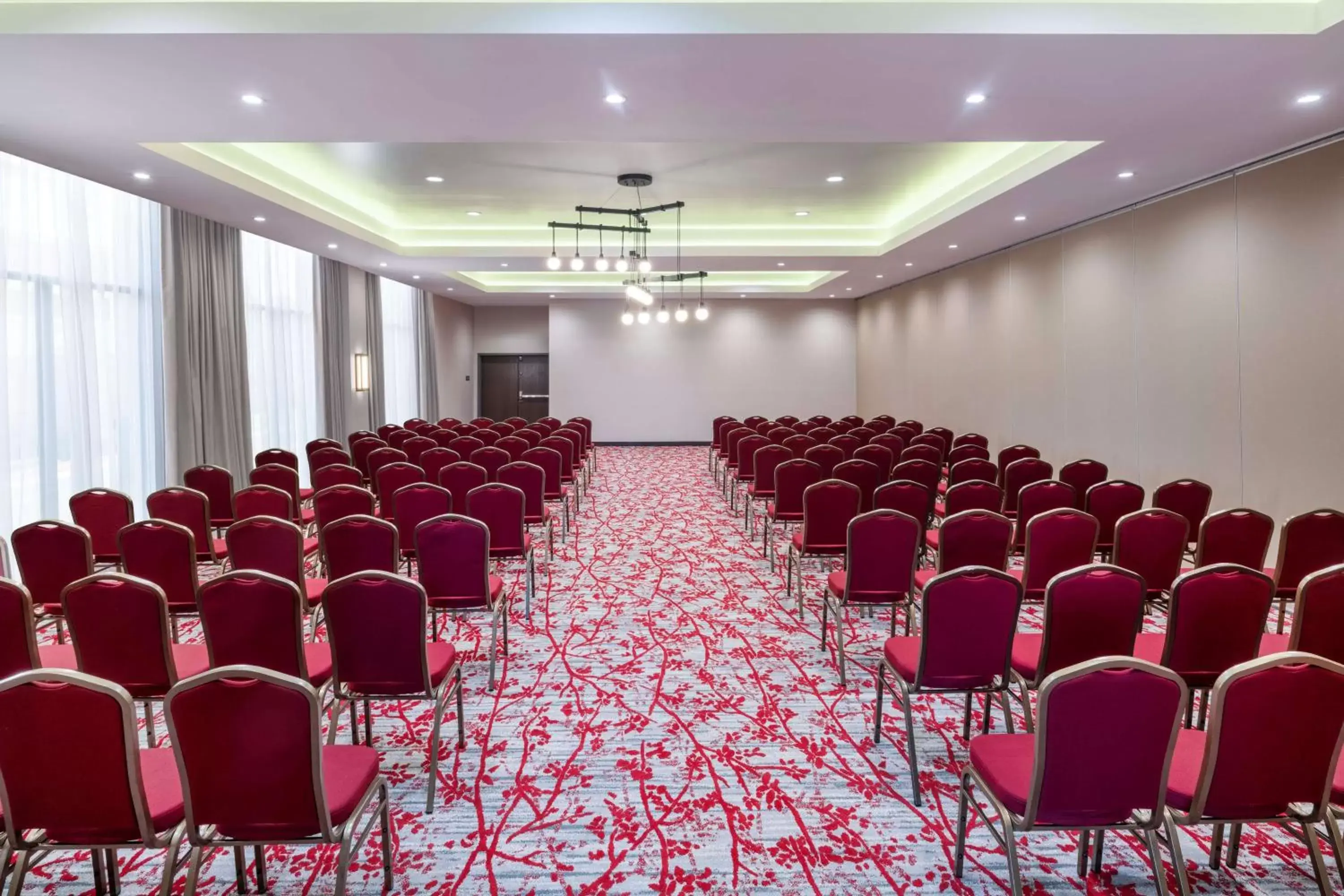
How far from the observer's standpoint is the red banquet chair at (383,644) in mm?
3229

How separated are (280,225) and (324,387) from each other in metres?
4.02

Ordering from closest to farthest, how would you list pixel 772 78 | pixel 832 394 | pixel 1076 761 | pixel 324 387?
pixel 1076 761, pixel 772 78, pixel 324 387, pixel 832 394

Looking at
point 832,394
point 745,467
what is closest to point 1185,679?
point 745,467

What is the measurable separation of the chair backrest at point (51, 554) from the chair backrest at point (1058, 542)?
5389 millimetres

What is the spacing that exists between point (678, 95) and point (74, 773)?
4714mm

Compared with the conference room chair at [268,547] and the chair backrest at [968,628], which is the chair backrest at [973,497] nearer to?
the chair backrest at [968,628]

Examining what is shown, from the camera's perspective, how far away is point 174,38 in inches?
166

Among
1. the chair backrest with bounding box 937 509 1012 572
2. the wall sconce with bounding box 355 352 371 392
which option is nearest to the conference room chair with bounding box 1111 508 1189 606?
the chair backrest with bounding box 937 509 1012 572

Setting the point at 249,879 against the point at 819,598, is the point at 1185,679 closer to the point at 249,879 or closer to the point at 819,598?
the point at 819,598

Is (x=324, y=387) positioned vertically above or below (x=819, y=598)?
above

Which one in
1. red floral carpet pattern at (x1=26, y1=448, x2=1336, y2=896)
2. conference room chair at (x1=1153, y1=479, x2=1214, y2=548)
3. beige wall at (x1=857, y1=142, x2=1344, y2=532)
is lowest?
red floral carpet pattern at (x1=26, y1=448, x2=1336, y2=896)

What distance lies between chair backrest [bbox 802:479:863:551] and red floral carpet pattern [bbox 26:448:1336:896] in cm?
59

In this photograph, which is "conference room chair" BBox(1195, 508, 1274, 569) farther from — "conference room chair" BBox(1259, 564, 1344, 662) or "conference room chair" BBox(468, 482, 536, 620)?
"conference room chair" BBox(468, 482, 536, 620)

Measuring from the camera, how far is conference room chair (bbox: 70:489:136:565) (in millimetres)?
5574
